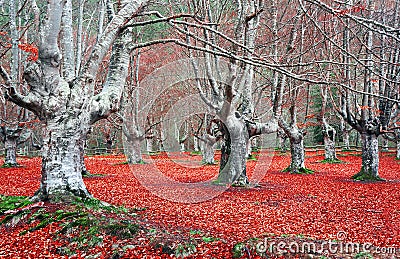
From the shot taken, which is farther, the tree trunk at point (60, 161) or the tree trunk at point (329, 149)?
the tree trunk at point (329, 149)

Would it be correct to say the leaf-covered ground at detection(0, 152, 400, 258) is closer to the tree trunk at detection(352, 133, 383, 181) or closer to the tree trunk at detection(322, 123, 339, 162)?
the tree trunk at detection(352, 133, 383, 181)

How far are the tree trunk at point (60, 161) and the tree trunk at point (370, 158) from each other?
10.8m

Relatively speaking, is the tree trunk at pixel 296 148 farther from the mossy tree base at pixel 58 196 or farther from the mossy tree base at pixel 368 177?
the mossy tree base at pixel 58 196

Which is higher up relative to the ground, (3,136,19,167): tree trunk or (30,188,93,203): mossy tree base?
(3,136,19,167): tree trunk

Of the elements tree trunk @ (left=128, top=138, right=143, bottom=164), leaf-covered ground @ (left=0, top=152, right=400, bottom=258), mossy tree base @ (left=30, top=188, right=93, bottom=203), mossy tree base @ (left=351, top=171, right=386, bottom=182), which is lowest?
leaf-covered ground @ (left=0, top=152, right=400, bottom=258)

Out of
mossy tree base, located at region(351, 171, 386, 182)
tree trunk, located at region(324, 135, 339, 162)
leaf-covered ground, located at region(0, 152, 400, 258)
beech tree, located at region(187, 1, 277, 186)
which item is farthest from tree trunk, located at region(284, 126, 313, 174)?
tree trunk, located at region(324, 135, 339, 162)

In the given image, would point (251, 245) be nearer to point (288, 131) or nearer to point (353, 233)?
point (353, 233)

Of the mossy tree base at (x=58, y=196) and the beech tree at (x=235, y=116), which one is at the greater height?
the beech tree at (x=235, y=116)

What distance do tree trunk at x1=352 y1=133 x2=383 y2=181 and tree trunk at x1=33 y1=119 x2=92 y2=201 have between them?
35.3ft

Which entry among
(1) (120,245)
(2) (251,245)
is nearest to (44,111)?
(1) (120,245)

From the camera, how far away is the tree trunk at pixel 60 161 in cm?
575

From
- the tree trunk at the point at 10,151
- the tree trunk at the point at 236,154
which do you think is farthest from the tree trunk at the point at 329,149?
the tree trunk at the point at 10,151

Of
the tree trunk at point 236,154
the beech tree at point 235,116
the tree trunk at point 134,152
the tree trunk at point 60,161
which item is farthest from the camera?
the tree trunk at point 134,152

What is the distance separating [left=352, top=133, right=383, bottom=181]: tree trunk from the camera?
1223 cm
